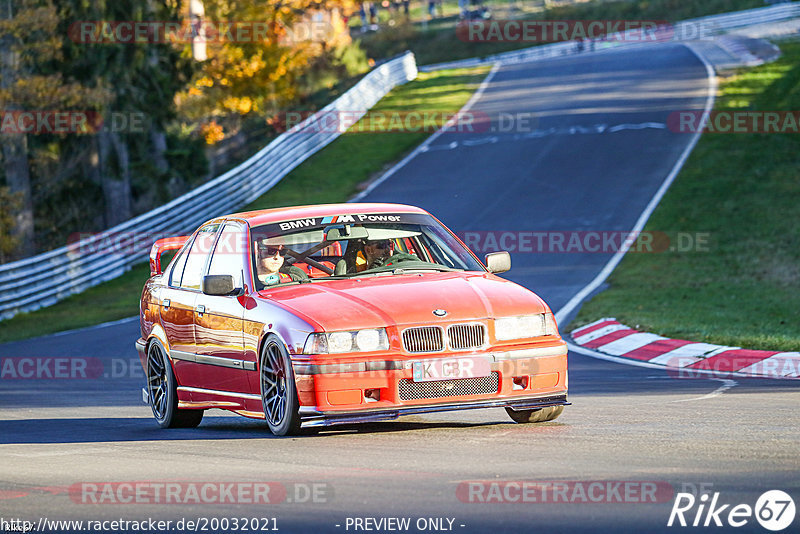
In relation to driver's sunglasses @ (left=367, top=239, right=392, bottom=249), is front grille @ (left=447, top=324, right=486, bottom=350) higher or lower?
lower

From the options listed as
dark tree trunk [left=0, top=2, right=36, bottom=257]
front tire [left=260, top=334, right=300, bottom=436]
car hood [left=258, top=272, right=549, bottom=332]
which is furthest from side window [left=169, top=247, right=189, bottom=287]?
dark tree trunk [left=0, top=2, right=36, bottom=257]

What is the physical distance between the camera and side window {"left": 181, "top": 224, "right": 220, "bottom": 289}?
1002 cm

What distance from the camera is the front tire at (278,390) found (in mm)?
8047

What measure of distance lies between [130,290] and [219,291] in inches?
654

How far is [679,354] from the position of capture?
13305 millimetres

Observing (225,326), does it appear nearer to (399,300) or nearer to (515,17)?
(399,300)

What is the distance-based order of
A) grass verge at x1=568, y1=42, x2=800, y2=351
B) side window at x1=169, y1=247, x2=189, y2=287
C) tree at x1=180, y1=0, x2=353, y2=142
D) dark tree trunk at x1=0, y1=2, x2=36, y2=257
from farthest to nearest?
tree at x1=180, y1=0, x2=353, y2=142, dark tree trunk at x1=0, y1=2, x2=36, y2=257, grass verge at x1=568, y1=42, x2=800, y2=351, side window at x1=169, y1=247, x2=189, y2=287

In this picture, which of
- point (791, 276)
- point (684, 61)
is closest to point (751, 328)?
point (791, 276)

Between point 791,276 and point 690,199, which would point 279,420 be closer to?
point 791,276

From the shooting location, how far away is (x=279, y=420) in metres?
8.33

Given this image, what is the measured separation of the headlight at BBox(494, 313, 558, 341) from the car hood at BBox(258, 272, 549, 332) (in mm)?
42

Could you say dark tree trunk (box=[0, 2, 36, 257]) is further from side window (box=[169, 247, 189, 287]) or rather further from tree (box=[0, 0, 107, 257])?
side window (box=[169, 247, 189, 287])

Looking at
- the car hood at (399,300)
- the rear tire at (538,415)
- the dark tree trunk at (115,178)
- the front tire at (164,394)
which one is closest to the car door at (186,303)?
the front tire at (164,394)

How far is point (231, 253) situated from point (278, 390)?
156 cm
